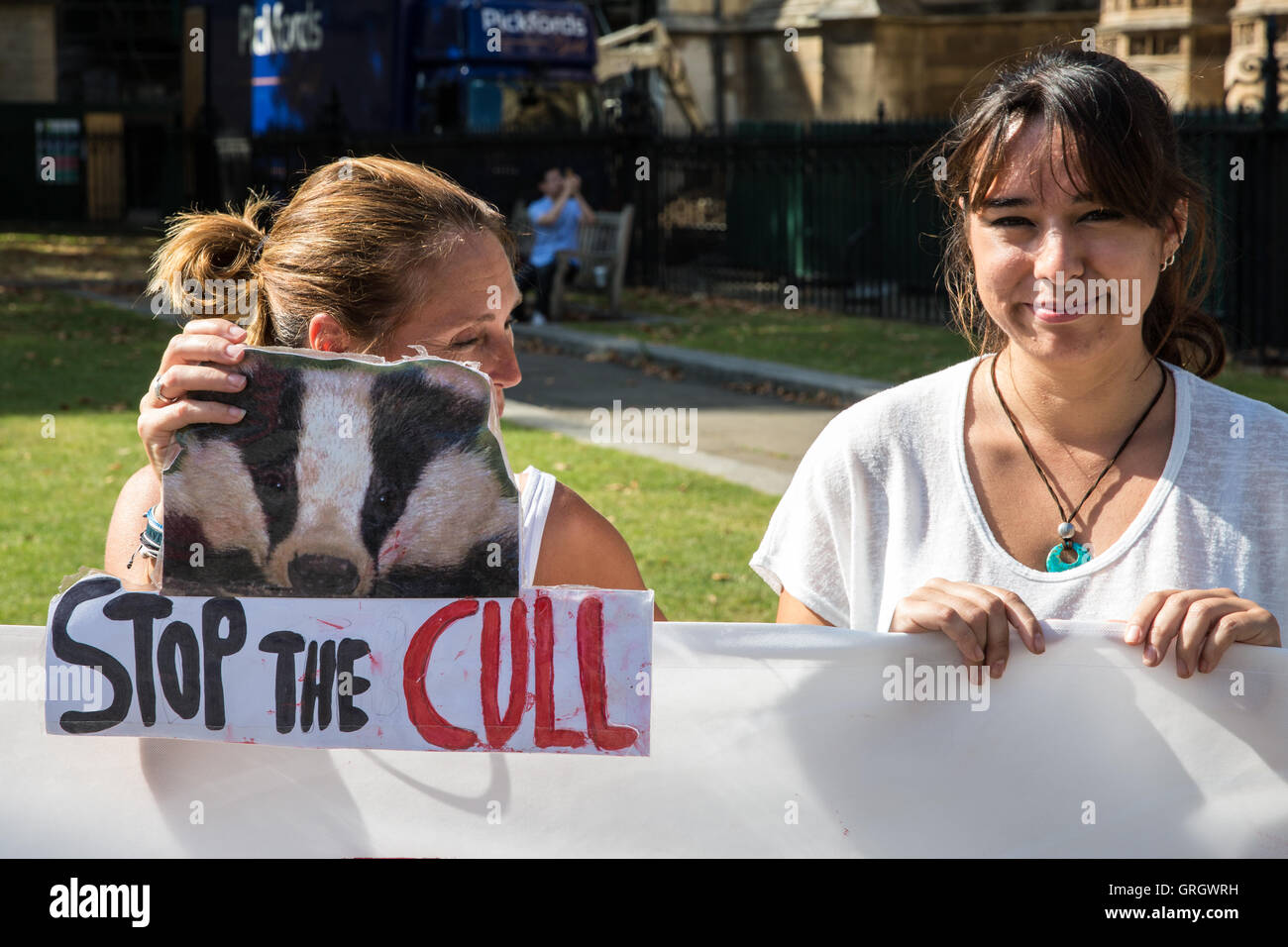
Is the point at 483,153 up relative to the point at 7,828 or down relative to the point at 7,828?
up

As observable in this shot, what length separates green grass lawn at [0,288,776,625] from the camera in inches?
255

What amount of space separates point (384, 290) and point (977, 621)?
1.00 meters

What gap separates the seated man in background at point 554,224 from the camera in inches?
670

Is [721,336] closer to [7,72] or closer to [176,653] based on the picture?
[176,653]

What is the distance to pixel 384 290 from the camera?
2293 millimetres

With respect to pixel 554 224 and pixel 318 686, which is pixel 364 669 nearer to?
pixel 318 686

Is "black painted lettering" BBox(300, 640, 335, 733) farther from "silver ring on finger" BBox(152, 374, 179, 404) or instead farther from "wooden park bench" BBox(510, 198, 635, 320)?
"wooden park bench" BBox(510, 198, 635, 320)

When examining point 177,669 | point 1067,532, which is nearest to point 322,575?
point 177,669

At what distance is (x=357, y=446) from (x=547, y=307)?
49.6 ft

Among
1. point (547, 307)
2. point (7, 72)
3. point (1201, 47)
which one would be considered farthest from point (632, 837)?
point (7, 72)

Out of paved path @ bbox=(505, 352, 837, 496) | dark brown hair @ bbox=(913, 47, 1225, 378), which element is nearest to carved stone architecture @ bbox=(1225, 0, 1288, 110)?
paved path @ bbox=(505, 352, 837, 496)

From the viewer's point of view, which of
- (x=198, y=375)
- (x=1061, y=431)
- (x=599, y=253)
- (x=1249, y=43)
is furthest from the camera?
(x=599, y=253)

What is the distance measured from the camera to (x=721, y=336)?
15164 millimetres

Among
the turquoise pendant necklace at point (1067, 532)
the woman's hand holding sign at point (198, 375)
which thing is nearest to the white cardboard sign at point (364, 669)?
the woman's hand holding sign at point (198, 375)
